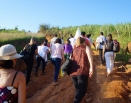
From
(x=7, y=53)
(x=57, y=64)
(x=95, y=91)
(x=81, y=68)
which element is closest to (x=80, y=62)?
(x=81, y=68)

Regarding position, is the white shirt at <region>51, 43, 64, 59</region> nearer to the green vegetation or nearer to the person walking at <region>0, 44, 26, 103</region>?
the person walking at <region>0, 44, 26, 103</region>

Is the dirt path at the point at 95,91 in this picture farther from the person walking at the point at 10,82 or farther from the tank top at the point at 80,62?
the person walking at the point at 10,82

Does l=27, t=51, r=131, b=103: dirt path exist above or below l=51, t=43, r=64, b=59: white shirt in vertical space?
below

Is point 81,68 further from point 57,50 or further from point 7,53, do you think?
point 57,50

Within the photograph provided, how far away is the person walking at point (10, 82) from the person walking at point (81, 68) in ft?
9.66

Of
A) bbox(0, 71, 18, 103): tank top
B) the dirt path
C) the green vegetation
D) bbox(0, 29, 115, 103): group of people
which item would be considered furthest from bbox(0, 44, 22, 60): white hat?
the green vegetation

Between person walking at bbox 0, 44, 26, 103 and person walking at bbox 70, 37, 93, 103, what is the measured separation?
294 cm

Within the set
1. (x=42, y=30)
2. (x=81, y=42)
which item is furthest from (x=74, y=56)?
(x=42, y=30)

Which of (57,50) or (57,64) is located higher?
(57,50)

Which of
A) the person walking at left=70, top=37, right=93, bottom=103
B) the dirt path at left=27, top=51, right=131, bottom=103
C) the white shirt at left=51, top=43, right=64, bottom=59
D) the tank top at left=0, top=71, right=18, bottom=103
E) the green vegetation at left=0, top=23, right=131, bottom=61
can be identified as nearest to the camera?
the tank top at left=0, top=71, right=18, bottom=103

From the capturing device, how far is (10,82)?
338cm

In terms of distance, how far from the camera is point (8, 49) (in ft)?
11.5

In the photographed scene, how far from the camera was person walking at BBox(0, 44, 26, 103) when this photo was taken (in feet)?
11.0

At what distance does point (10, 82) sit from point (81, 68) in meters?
3.03
